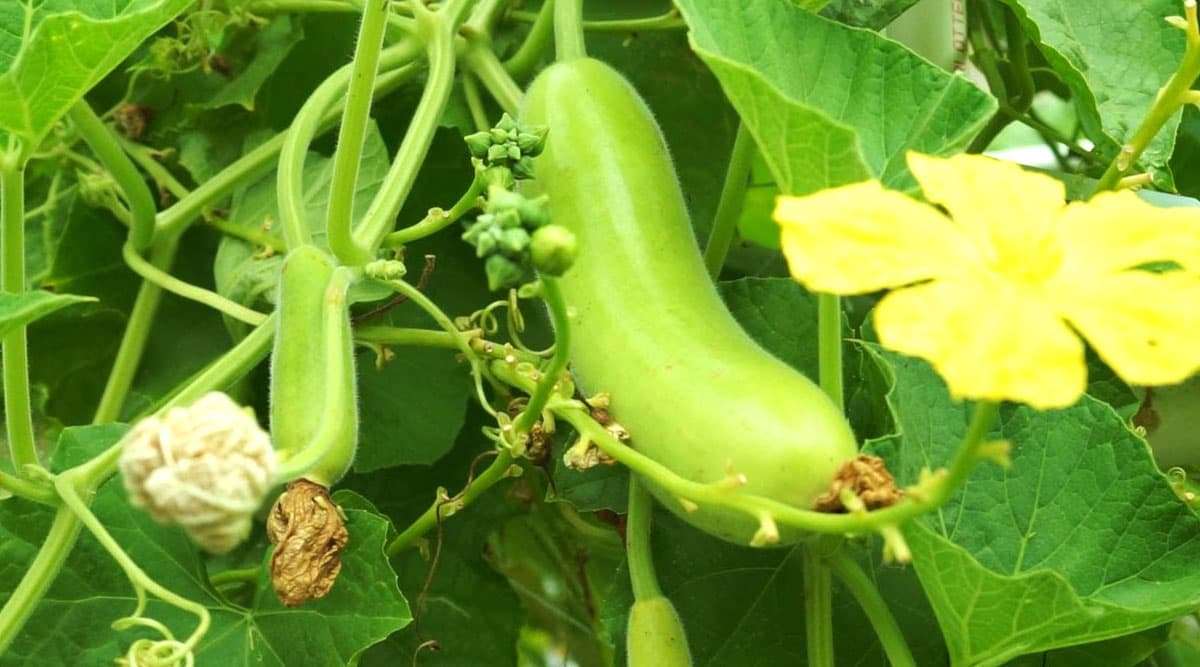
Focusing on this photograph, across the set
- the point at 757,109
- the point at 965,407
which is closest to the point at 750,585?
the point at 965,407

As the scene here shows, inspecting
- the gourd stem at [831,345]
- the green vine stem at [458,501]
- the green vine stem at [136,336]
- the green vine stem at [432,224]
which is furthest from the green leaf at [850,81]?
the green vine stem at [136,336]

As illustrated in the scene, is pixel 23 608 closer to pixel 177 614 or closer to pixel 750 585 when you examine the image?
pixel 177 614

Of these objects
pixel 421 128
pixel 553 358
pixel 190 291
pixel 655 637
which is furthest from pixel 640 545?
pixel 190 291

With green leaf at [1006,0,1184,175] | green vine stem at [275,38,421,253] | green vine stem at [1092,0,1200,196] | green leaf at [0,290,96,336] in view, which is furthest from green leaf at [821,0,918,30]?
green leaf at [0,290,96,336]

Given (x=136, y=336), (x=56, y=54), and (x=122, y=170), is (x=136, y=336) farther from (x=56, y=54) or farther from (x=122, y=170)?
(x=56, y=54)

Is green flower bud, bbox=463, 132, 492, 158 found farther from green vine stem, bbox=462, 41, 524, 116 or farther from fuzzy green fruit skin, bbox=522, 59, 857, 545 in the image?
green vine stem, bbox=462, 41, 524, 116

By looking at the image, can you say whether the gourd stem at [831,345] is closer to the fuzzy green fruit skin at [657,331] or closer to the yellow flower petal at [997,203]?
the fuzzy green fruit skin at [657,331]
